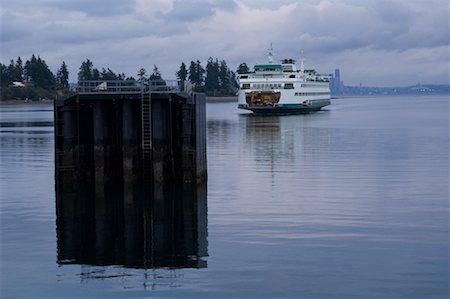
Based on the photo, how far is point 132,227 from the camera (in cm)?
2958

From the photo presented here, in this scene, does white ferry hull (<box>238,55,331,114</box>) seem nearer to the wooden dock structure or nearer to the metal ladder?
the wooden dock structure

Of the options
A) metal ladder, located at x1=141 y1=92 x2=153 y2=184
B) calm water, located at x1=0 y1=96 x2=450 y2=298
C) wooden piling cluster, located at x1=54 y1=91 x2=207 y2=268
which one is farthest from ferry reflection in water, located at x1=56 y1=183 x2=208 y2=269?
metal ladder, located at x1=141 y1=92 x2=153 y2=184

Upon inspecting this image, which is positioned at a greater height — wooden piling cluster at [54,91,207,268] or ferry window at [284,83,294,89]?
ferry window at [284,83,294,89]

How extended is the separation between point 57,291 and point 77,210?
41.4 ft

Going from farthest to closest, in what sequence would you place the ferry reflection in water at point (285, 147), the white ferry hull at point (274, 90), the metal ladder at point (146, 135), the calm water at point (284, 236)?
the white ferry hull at point (274, 90) < the ferry reflection in water at point (285, 147) < the metal ladder at point (146, 135) < the calm water at point (284, 236)

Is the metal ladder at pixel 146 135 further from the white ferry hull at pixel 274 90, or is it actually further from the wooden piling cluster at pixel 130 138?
the white ferry hull at pixel 274 90

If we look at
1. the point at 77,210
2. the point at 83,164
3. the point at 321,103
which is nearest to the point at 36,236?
the point at 77,210

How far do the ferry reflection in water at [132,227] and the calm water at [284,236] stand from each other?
492 mm

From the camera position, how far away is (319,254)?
24.0 m

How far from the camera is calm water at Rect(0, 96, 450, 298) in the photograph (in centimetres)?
2075

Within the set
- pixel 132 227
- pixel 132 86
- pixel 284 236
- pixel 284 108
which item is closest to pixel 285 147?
pixel 132 86

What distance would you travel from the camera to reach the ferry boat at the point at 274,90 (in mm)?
136625

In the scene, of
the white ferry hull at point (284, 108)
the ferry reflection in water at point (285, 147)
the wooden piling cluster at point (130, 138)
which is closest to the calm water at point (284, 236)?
the ferry reflection in water at point (285, 147)

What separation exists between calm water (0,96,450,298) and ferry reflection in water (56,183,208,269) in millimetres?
492
